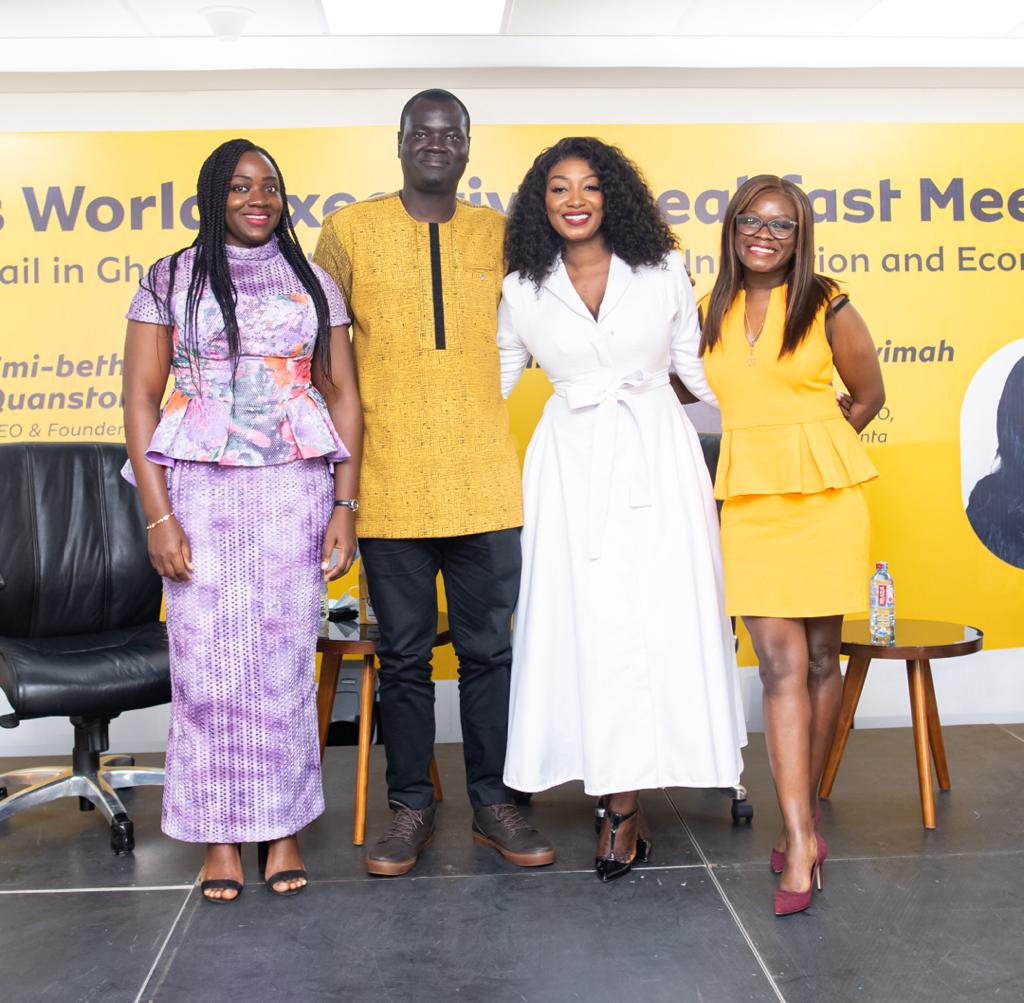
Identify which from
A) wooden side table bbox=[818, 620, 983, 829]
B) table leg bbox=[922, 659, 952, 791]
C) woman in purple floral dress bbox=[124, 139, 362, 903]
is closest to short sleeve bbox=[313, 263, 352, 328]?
woman in purple floral dress bbox=[124, 139, 362, 903]

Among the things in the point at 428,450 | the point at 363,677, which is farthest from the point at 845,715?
the point at 428,450

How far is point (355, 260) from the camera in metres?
3.07

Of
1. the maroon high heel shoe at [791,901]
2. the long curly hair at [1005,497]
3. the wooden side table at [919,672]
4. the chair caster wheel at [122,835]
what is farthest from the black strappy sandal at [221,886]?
the long curly hair at [1005,497]

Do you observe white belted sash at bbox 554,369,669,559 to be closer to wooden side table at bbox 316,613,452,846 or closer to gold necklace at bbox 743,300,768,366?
gold necklace at bbox 743,300,768,366

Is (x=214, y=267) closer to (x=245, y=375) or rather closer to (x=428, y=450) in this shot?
(x=245, y=375)

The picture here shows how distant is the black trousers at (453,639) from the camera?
123 inches

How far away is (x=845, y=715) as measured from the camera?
3.77m

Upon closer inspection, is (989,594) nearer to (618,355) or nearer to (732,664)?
(732,664)

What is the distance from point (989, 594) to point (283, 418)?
304 centimetres

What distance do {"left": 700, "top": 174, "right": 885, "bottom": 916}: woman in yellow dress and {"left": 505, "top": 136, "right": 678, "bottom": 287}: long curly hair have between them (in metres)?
0.26

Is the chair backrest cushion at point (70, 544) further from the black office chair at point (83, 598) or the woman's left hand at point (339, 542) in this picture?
the woman's left hand at point (339, 542)

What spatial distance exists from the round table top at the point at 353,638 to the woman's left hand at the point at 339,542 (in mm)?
356

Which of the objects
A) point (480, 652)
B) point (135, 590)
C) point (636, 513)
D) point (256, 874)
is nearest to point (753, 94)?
point (636, 513)

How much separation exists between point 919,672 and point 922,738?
0.63 ft
